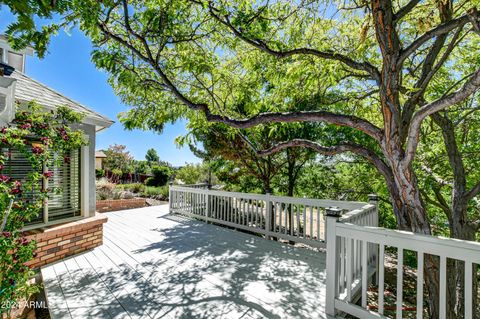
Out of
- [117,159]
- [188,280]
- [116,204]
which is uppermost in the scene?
[117,159]

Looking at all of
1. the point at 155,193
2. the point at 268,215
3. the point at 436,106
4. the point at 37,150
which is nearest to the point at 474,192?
the point at 436,106

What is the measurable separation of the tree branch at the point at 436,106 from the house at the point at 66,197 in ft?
15.6

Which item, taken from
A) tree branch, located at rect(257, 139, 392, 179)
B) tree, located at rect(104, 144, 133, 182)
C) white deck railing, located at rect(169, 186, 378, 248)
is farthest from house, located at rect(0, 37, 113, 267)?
tree, located at rect(104, 144, 133, 182)

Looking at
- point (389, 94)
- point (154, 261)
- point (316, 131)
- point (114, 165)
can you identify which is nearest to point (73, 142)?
point (154, 261)

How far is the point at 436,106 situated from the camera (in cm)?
241

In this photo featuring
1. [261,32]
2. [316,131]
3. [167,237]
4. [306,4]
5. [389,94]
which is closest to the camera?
[389,94]

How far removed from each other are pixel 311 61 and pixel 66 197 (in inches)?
203

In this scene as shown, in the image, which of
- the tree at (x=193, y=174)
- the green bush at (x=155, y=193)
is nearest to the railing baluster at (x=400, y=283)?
the tree at (x=193, y=174)

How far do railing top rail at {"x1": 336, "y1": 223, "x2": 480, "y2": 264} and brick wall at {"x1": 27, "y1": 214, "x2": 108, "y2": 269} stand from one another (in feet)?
14.7

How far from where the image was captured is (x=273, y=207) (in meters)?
5.35

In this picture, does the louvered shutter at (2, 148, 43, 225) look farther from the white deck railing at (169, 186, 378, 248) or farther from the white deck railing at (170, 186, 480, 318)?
the white deck railing at (170, 186, 480, 318)

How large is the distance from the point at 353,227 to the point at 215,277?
2079mm

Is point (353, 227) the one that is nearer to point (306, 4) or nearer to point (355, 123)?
point (355, 123)

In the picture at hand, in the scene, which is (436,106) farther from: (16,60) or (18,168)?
(16,60)
